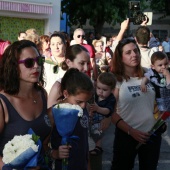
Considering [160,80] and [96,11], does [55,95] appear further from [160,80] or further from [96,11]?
[96,11]

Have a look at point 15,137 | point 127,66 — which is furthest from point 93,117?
point 15,137

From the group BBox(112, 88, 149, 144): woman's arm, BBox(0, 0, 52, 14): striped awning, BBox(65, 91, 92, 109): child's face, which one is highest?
BBox(0, 0, 52, 14): striped awning

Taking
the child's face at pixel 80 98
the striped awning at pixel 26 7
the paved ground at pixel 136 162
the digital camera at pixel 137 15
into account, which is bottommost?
the paved ground at pixel 136 162

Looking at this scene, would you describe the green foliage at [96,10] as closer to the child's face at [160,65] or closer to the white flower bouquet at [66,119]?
the child's face at [160,65]

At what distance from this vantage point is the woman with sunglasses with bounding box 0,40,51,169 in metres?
2.63

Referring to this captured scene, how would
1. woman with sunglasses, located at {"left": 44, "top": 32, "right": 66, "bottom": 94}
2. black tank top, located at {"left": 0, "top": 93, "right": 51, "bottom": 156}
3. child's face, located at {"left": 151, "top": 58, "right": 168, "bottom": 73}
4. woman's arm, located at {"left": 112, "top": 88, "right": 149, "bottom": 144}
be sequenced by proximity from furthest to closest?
woman with sunglasses, located at {"left": 44, "top": 32, "right": 66, "bottom": 94} < child's face, located at {"left": 151, "top": 58, "right": 168, "bottom": 73} < woman's arm, located at {"left": 112, "top": 88, "right": 149, "bottom": 144} < black tank top, located at {"left": 0, "top": 93, "right": 51, "bottom": 156}

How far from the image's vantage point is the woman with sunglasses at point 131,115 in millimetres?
3928

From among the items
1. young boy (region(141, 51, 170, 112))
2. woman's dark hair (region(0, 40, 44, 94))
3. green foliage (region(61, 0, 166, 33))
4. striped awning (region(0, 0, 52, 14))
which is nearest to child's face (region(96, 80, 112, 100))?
young boy (region(141, 51, 170, 112))

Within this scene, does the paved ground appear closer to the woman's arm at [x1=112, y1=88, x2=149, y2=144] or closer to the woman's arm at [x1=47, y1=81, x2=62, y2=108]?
the woman's arm at [x1=112, y1=88, x2=149, y2=144]

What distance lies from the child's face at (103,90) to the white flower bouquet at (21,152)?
1653 millimetres

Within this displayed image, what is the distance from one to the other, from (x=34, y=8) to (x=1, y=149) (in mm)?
14727

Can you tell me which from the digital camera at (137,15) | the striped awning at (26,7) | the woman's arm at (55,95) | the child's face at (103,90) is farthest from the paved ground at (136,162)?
the striped awning at (26,7)

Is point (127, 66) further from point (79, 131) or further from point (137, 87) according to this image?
point (79, 131)

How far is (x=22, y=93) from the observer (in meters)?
2.83
